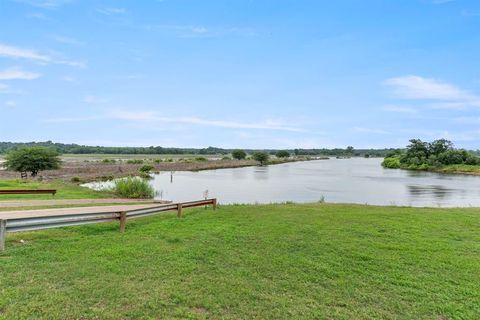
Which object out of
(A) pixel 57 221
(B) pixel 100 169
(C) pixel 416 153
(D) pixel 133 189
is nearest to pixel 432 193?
(D) pixel 133 189

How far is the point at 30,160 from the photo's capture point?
29.4m

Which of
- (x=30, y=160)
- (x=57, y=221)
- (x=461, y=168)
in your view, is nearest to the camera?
(x=57, y=221)

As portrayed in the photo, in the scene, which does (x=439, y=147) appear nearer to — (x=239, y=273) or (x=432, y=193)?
(x=432, y=193)

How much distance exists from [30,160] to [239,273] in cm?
3093

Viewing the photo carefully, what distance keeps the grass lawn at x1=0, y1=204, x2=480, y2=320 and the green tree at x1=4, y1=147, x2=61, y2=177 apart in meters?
26.4

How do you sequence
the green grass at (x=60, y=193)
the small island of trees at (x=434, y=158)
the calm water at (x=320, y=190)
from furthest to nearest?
the small island of trees at (x=434, y=158) < the calm water at (x=320, y=190) < the green grass at (x=60, y=193)

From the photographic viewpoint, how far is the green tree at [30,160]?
2928 centimetres

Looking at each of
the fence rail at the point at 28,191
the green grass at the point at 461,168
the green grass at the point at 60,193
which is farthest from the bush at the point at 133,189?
the green grass at the point at 461,168

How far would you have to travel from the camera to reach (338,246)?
21.5ft

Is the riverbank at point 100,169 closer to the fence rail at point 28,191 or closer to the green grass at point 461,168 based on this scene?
the fence rail at point 28,191

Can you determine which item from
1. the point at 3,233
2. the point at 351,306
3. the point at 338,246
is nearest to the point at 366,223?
the point at 338,246

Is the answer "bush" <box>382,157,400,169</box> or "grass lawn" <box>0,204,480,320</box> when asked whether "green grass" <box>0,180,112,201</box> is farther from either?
"bush" <box>382,157,400,169</box>

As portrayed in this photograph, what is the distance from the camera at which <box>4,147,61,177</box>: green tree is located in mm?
29281

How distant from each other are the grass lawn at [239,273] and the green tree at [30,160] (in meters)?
26.4
